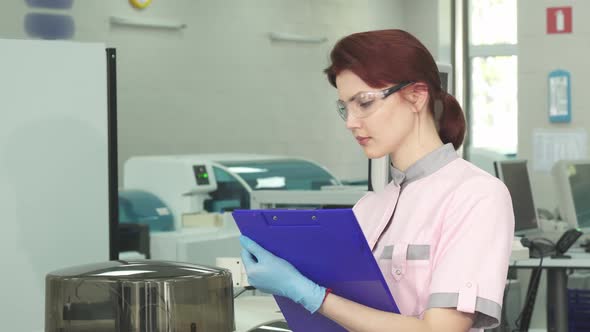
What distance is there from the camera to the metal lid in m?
1.65

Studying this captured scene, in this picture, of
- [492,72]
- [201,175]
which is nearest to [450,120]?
[201,175]

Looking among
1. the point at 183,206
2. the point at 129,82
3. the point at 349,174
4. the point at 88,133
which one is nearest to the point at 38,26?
the point at 129,82

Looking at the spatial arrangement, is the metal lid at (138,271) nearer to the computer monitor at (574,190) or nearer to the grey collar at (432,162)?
the grey collar at (432,162)

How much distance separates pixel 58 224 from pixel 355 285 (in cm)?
174

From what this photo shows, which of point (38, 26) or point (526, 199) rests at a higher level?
point (38, 26)

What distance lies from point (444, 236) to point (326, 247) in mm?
194

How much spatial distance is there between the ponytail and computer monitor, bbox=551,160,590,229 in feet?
9.73

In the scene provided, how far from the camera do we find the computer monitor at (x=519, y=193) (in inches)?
165

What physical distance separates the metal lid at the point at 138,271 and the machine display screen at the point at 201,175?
2.38 meters

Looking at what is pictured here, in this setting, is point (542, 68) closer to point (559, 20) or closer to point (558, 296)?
point (559, 20)

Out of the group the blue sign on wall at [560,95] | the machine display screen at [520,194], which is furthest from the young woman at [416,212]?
the blue sign on wall at [560,95]

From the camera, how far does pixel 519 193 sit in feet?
14.0

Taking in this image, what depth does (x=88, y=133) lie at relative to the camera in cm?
302

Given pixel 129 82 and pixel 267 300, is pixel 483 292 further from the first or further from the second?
pixel 129 82
